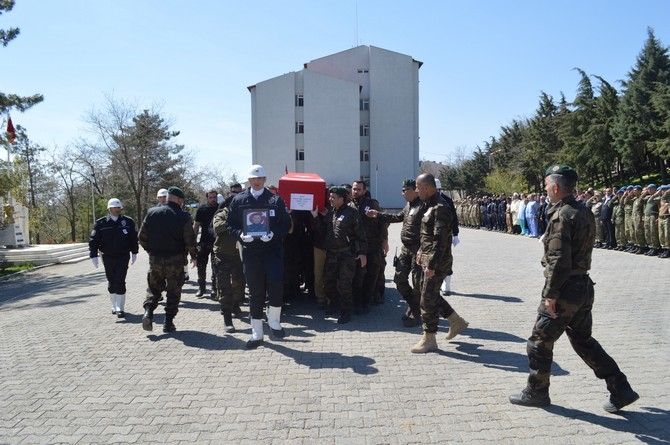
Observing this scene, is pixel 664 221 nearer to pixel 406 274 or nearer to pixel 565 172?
pixel 406 274

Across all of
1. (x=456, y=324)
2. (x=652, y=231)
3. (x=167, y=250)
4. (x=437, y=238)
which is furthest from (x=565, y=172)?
(x=652, y=231)

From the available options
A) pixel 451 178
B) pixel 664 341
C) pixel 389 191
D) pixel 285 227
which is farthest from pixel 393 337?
pixel 451 178

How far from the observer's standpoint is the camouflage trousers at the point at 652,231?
46.7 ft

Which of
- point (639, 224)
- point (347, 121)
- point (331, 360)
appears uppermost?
point (347, 121)

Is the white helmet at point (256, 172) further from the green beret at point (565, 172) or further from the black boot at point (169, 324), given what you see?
the green beret at point (565, 172)

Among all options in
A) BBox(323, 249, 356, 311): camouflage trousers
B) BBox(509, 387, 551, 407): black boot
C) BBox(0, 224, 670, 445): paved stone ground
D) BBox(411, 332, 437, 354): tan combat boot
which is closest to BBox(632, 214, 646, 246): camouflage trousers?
BBox(0, 224, 670, 445): paved stone ground

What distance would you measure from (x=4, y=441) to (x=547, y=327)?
4.50 m

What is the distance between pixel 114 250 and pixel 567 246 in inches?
288

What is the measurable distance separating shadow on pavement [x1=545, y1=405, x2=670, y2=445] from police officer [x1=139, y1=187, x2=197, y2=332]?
17.2ft

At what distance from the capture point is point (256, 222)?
21.0 feet

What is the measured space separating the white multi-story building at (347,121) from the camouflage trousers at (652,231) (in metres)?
36.1

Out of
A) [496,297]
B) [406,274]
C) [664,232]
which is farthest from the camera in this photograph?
[664,232]

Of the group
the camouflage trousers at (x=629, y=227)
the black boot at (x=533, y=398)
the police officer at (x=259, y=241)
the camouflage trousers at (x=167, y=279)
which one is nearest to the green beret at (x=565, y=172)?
the black boot at (x=533, y=398)

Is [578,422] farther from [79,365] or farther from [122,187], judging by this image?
[122,187]
